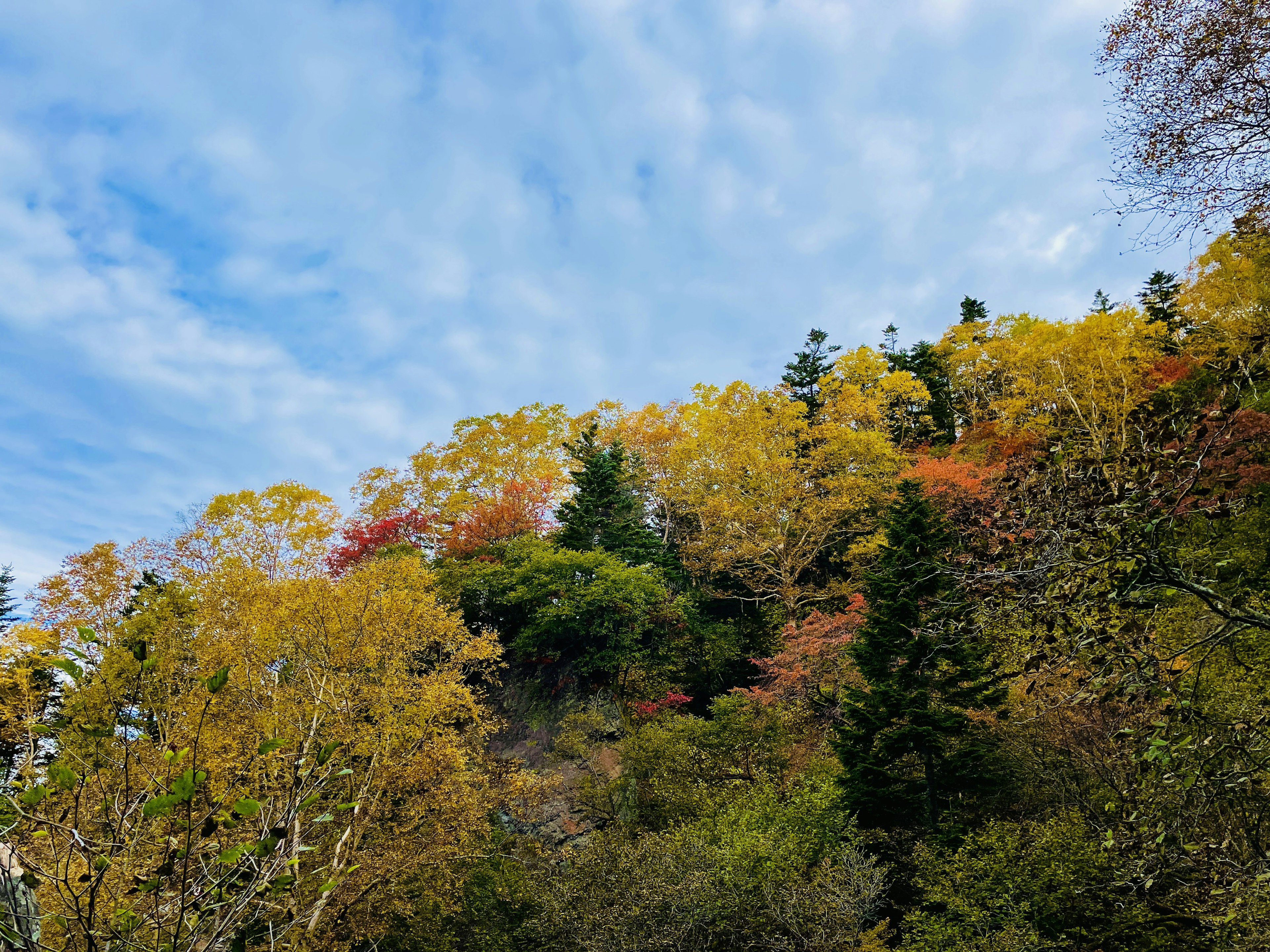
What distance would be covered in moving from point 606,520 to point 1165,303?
92.0 feet

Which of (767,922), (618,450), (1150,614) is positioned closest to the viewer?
(1150,614)

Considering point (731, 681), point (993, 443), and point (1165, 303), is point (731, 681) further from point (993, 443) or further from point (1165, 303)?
point (1165, 303)

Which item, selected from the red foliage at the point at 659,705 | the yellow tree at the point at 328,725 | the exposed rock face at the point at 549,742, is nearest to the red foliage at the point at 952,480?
the red foliage at the point at 659,705

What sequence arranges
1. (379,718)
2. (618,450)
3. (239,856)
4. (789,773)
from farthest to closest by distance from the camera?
(618,450) → (789,773) → (379,718) → (239,856)

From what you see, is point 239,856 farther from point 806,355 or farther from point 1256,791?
point 806,355

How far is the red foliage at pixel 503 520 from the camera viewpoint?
88.5ft

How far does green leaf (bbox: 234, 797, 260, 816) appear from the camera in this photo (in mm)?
2092

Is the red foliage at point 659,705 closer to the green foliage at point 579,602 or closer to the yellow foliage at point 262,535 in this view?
the green foliage at point 579,602

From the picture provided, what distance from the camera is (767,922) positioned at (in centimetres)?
1148

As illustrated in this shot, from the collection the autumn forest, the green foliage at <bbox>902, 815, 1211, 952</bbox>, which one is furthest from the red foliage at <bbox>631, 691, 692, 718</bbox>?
the green foliage at <bbox>902, 815, 1211, 952</bbox>

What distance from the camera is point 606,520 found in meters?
25.3

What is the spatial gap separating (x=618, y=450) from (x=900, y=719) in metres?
16.3

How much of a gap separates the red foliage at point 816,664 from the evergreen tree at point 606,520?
6274 millimetres

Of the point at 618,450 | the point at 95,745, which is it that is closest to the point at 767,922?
the point at 95,745
